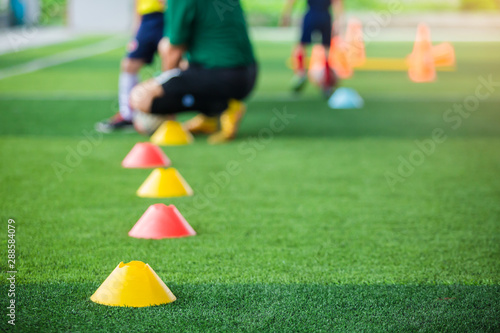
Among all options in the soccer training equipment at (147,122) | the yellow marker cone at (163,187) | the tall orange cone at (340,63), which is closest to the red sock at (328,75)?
the tall orange cone at (340,63)

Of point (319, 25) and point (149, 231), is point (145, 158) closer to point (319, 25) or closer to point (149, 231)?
point (149, 231)

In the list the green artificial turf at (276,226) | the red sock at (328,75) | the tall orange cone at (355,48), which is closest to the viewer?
the green artificial turf at (276,226)

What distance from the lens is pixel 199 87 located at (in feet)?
21.8

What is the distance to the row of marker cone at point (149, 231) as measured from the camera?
2.73 meters

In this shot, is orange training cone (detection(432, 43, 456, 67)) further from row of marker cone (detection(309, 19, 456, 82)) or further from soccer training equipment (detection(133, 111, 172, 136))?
soccer training equipment (detection(133, 111, 172, 136))

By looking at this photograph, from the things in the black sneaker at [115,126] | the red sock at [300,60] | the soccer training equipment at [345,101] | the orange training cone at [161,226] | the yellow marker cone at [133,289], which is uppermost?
the yellow marker cone at [133,289]

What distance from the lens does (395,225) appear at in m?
4.08

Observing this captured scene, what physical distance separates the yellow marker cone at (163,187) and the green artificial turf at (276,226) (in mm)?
105

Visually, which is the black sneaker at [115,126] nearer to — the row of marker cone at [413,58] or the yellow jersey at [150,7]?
the yellow jersey at [150,7]

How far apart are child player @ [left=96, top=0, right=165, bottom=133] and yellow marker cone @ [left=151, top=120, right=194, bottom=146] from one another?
2.62 feet

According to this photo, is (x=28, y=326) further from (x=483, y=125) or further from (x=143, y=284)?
(x=483, y=125)

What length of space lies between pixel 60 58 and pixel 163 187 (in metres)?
12.2

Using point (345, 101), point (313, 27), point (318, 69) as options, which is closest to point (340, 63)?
point (318, 69)

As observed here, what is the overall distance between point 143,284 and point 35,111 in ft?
20.2
